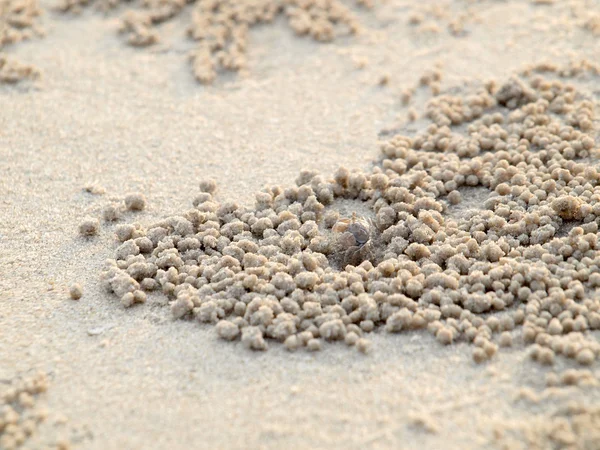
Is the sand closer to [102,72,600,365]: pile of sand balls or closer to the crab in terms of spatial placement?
[102,72,600,365]: pile of sand balls

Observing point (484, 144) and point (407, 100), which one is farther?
point (407, 100)

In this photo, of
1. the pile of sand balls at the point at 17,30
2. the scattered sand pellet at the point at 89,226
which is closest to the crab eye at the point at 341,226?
the scattered sand pellet at the point at 89,226

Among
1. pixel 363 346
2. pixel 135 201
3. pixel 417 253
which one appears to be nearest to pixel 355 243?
pixel 417 253

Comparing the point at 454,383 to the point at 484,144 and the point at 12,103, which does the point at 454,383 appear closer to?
the point at 484,144

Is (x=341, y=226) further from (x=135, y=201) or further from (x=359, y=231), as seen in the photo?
(x=135, y=201)

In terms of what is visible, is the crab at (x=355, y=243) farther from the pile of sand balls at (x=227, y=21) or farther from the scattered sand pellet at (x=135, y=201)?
the pile of sand balls at (x=227, y=21)

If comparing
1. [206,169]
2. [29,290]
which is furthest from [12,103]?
[29,290]

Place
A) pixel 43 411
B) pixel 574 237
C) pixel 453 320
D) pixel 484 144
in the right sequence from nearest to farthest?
pixel 43 411 → pixel 453 320 → pixel 574 237 → pixel 484 144
